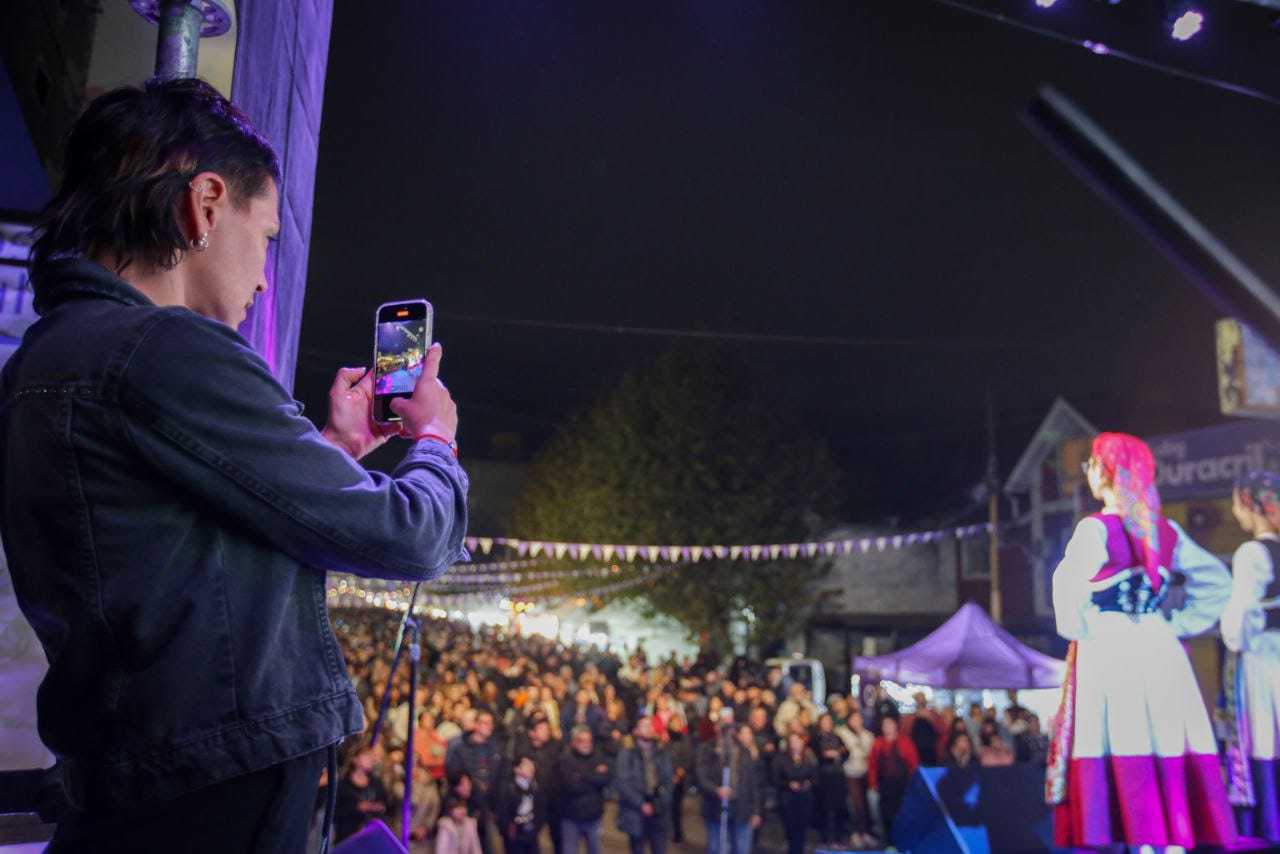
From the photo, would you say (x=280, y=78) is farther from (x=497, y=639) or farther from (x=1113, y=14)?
(x=497, y=639)

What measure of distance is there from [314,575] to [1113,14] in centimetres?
695

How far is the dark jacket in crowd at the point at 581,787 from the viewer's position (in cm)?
1014

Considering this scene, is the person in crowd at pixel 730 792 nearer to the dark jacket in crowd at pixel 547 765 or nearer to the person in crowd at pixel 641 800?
the person in crowd at pixel 641 800

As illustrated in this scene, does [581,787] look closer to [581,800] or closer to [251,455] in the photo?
[581,800]

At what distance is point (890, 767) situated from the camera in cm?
1322

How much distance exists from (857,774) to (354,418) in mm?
13406

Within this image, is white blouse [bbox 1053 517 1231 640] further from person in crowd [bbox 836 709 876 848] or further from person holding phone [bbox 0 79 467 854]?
person in crowd [bbox 836 709 876 848]

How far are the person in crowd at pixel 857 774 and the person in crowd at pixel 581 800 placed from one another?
15.1 ft

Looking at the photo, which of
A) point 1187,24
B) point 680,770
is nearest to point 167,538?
point 1187,24

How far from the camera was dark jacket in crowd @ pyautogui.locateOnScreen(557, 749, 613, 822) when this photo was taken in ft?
33.3

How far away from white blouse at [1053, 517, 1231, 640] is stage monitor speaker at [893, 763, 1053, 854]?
187 centimetres

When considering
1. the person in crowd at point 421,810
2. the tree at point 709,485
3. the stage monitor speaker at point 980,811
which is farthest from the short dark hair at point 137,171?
the tree at point 709,485

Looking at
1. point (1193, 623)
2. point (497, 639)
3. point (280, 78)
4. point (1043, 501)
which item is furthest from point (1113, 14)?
point (497, 639)

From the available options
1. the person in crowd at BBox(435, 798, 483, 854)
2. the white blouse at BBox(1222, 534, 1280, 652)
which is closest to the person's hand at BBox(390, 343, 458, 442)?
the white blouse at BBox(1222, 534, 1280, 652)
